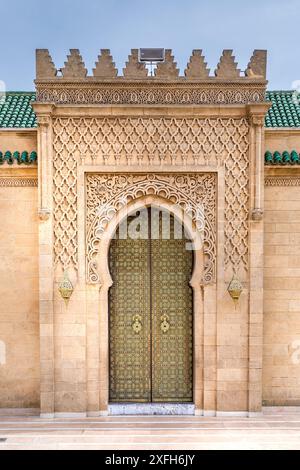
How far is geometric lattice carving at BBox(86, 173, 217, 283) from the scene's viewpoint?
567cm

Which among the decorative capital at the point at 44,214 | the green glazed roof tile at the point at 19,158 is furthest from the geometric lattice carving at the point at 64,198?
the green glazed roof tile at the point at 19,158

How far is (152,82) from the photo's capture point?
5562 millimetres

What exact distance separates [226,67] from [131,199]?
216cm

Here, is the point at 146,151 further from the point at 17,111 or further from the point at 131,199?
the point at 17,111

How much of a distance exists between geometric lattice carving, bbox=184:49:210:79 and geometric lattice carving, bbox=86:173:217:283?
4.27 feet

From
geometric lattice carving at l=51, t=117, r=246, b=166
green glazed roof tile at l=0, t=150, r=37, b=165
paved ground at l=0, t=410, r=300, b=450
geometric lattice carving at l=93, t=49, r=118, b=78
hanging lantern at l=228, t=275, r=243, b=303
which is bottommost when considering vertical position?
paved ground at l=0, t=410, r=300, b=450

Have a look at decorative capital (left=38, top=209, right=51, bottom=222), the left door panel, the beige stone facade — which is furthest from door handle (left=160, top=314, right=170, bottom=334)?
decorative capital (left=38, top=209, right=51, bottom=222)

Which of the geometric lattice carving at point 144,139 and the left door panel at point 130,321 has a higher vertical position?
the geometric lattice carving at point 144,139

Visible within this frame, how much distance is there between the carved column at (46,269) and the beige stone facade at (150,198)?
0.01 m

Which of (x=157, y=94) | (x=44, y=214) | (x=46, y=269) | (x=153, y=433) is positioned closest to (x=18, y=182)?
(x=44, y=214)

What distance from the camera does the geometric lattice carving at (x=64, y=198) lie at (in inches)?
221

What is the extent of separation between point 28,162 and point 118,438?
3.74 metres

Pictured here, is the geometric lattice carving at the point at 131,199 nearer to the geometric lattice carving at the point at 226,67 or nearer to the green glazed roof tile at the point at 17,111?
the geometric lattice carving at the point at 226,67

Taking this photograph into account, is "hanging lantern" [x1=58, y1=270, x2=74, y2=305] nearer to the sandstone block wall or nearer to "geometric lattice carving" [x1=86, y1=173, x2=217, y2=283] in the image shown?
"geometric lattice carving" [x1=86, y1=173, x2=217, y2=283]
